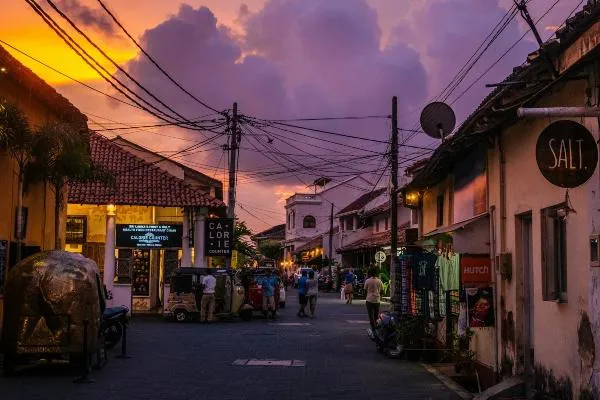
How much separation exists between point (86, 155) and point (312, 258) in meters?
55.4

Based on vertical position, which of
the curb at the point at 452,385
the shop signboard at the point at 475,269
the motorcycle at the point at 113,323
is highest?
the shop signboard at the point at 475,269

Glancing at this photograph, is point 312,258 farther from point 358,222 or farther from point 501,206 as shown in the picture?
point 501,206

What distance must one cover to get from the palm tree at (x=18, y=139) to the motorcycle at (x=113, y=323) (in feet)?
7.41

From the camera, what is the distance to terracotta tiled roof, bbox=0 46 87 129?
1463cm

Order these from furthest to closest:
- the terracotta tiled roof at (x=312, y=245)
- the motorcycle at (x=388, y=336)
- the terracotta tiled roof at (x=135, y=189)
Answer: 1. the terracotta tiled roof at (x=312, y=245)
2. the terracotta tiled roof at (x=135, y=189)
3. the motorcycle at (x=388, y=336)

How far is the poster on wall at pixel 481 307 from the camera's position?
11.6m

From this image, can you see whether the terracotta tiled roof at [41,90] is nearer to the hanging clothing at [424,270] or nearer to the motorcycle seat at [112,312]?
the motorcycle seat at [112,312]

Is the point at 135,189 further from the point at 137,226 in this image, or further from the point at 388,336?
the point at 388,336

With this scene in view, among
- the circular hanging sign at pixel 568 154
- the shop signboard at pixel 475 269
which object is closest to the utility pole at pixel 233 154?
the shop signboard at pixel 475 269

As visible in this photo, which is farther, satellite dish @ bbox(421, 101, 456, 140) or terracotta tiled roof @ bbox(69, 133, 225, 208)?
terracotta tiled roof @ bbox(69, 133, 225, 208)

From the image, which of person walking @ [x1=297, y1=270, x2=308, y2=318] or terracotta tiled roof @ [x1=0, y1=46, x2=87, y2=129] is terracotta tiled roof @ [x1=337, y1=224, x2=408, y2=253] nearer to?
person walking @ [x1=297, y1=270, x2=308, y2=318]

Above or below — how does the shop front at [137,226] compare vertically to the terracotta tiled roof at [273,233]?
below

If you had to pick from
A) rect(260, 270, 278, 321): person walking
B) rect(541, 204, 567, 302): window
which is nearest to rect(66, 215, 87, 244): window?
rect(260, 270, 278, 321): person walking

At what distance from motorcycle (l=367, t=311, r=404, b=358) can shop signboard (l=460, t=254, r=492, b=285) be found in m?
4.64
